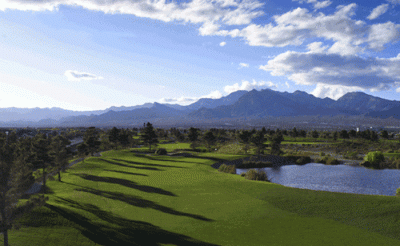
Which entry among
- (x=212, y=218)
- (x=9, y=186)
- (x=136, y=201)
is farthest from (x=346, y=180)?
(x=9, y=186)

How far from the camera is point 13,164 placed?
19.5 m

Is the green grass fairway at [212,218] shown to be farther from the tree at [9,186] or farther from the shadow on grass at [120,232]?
the tree at [9,186]

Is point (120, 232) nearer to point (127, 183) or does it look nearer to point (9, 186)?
point (9, 186)

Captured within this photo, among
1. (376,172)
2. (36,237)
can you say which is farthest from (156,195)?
(376,172)

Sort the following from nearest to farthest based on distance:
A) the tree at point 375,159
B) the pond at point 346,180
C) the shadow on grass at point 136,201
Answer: the shadow on grass at point 136,201, the pond at point 346,180, the tree at point 375,159

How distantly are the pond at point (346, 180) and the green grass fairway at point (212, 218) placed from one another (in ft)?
51.9

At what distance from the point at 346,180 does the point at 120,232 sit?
45810mm

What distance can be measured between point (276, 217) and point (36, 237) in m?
21.2

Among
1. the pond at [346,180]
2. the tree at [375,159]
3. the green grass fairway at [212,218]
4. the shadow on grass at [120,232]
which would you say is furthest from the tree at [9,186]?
the tree at [375,159]

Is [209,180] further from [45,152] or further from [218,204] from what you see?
[45,152]

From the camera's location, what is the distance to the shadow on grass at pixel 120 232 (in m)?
20.5

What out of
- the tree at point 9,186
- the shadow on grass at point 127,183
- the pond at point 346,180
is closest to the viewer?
the tree at point 9,186

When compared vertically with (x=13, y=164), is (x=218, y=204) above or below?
below

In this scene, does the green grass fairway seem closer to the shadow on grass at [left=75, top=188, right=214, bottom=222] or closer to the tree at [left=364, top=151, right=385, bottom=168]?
the shadow on grass at [left=75, top=188, right=214, bottom=222]
